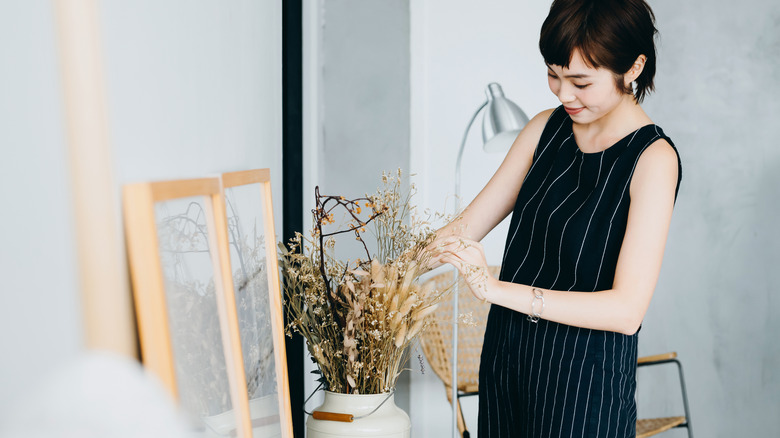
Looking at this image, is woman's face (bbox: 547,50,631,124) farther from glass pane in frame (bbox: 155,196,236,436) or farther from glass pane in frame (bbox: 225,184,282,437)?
glass pane in frame (bbox: 155,196,236,436)

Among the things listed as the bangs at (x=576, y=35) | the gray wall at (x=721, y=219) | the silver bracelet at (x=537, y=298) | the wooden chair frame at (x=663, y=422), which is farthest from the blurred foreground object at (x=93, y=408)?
the gray wall at (x=721, y=219)

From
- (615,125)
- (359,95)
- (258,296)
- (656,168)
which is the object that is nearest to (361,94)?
(359,95)

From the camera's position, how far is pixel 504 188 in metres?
1.64

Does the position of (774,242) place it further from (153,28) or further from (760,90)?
(153,28)

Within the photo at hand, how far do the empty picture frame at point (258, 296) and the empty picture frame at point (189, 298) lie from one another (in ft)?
0.35

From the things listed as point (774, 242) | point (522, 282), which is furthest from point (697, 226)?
point (522, 282)

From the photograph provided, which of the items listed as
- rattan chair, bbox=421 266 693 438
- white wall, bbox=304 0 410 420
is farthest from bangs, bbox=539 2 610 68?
rattan chair, bbox=421 266 693 438

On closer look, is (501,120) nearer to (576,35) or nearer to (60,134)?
(576,35)

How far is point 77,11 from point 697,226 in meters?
3.24

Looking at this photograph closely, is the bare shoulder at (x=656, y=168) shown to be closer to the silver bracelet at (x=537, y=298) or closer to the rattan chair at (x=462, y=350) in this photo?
the silver bracelet at (x=537, y=298)

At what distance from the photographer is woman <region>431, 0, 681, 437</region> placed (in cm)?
132

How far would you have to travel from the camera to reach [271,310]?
1.27m

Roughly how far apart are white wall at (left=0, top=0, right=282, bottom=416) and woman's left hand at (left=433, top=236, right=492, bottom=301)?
0.51m

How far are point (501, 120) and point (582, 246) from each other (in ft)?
2.96
